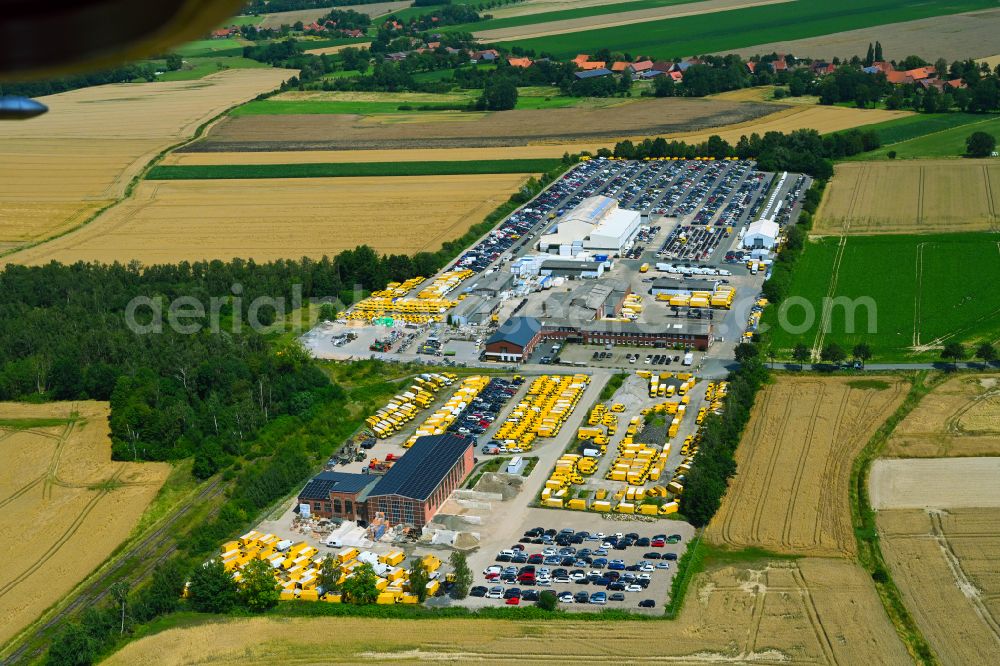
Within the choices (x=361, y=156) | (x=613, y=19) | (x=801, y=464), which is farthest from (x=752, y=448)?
(x=613, y=19)

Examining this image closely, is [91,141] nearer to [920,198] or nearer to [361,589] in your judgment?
[920,198]

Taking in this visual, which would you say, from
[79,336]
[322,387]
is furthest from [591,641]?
[79,336]

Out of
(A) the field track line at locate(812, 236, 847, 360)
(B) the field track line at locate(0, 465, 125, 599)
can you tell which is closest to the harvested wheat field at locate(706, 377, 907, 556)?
(A) the field track line at locate(812, 236, 847, 360)

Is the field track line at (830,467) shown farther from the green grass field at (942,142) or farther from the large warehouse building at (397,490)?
the green grass field at (942,142)

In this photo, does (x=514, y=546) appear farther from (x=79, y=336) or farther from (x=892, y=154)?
(x=892, y=154)

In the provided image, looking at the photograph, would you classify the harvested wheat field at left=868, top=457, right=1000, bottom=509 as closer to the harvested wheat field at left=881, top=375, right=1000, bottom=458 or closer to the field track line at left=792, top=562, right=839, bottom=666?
the harvested wheat field at left=881, top=375, right=1000, bottom=458
